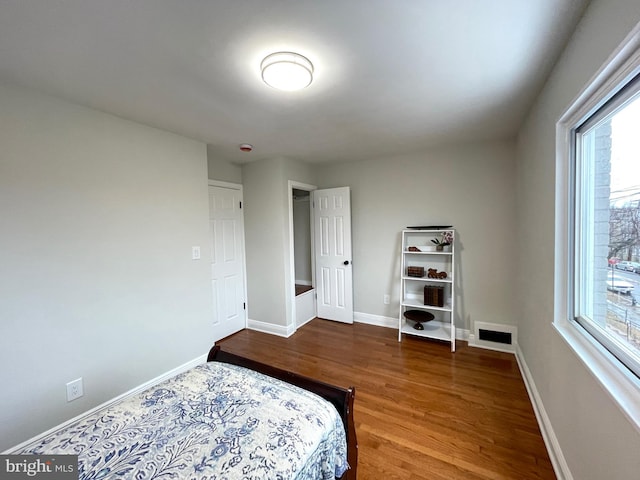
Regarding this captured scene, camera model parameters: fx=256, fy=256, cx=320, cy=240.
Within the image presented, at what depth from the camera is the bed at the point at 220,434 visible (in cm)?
92

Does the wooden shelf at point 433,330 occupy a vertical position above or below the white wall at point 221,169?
below

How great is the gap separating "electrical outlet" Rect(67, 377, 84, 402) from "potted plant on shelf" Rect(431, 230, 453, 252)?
3.56m

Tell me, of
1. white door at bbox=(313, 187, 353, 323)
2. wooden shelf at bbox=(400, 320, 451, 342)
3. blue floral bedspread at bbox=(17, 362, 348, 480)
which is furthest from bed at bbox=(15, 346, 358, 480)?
white door at bbox=(313, 187, 353, 323)

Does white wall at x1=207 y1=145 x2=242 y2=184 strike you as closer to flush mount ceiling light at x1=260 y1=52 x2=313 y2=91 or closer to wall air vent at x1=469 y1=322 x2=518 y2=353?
flush mount ceiling light at x1=260 y1=52 x2=313 y2=91

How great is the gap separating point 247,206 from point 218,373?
2.49m

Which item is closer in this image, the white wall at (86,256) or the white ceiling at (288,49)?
the white ceiling at (288,49)

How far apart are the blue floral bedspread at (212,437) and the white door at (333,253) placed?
2.44 meters

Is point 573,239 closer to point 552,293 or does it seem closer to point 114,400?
point 552,293

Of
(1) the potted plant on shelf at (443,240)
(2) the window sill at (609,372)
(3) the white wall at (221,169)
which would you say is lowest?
(2) the window sill at (609,372)

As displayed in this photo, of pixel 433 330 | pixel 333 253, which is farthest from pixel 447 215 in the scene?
pixel 333 253

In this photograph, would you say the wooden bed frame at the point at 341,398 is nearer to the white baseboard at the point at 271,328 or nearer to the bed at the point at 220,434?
the bed at the point at 220,434

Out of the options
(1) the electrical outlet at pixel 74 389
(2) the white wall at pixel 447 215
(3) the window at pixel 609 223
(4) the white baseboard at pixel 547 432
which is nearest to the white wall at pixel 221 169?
(2) the white wall at pixel 447 215

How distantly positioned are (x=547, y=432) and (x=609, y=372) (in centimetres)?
93

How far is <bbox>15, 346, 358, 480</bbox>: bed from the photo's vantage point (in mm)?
918
